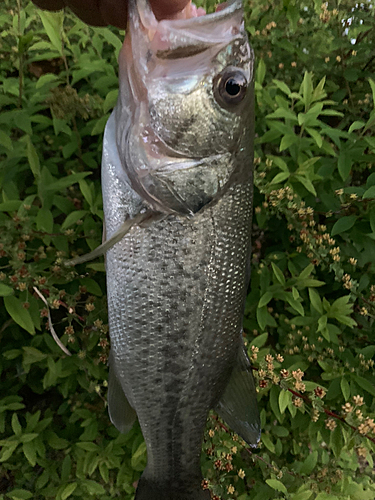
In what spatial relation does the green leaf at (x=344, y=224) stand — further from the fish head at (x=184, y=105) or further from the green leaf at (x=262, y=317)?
the fish head at (x=184, y=105)

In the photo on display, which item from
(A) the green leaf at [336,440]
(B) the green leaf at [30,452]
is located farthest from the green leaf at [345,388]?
(B) the green leaf at [30,452]

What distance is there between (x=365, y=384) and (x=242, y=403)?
22.4 inches

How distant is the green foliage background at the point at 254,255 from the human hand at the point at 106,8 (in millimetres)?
131

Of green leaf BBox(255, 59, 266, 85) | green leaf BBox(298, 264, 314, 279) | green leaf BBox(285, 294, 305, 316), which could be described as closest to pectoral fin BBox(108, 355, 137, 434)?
green leaf BBox(285, 294, 305, 316)

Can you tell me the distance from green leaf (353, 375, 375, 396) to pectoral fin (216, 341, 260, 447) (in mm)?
491

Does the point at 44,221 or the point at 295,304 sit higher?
the point at 44,221

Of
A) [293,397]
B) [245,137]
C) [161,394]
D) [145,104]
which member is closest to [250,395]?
[293,397]

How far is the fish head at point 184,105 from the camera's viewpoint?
854mm

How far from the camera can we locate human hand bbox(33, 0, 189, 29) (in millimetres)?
951

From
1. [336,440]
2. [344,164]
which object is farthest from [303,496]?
[344,164]

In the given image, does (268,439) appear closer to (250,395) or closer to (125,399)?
(250,395)

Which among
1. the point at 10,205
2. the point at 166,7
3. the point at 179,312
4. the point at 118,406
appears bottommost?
the point at 118,406

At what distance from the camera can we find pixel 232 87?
0.91 m

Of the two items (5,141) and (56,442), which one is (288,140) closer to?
(5,141)
